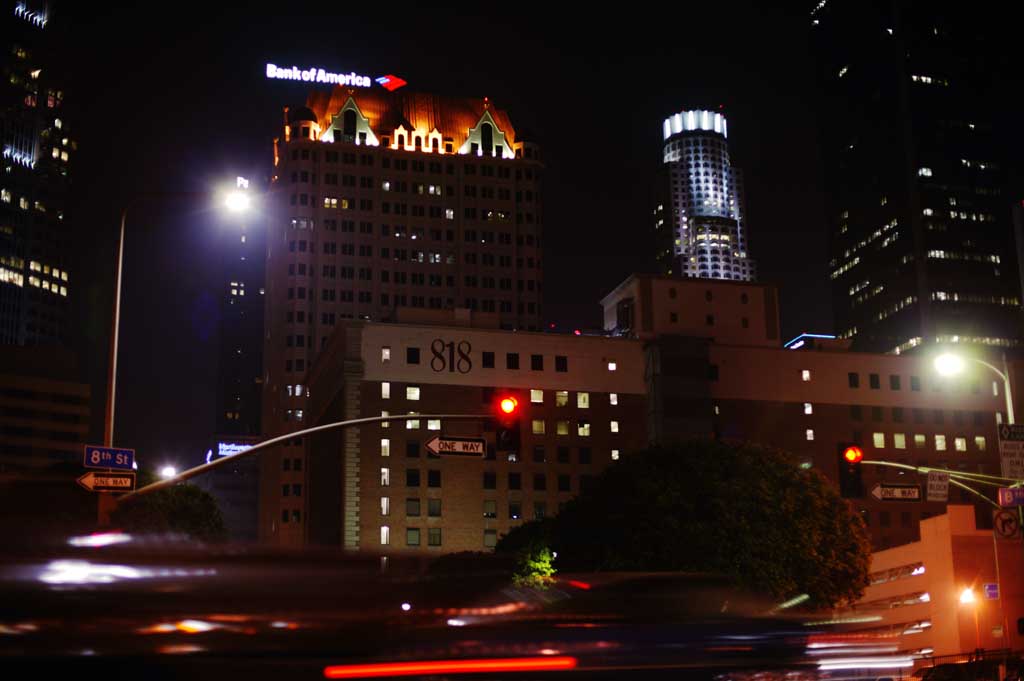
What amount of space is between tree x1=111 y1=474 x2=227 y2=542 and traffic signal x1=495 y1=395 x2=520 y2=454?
34632 millimetres

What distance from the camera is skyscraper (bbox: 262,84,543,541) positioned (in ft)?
559

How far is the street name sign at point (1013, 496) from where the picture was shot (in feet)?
114

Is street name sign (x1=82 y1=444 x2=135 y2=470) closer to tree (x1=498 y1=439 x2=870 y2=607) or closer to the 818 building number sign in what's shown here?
tree (x1=498 y1=439 x2=870 y2=607)

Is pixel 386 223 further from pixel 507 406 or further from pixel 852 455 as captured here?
pixel 507 406

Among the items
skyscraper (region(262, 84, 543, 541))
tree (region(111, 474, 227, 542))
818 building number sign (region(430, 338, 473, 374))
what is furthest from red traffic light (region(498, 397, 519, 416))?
skyscraper (region(262, 84, 543, 541))

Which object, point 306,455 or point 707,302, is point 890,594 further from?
point 306,455

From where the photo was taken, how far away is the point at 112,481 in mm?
25547

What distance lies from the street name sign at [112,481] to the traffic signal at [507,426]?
32.1 ft

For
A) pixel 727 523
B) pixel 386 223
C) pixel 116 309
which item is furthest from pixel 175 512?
pixel 386 223

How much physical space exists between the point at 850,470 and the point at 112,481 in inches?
810

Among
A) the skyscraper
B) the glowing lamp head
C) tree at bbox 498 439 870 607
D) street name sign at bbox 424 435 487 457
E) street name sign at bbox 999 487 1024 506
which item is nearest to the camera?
the glowing lamp head

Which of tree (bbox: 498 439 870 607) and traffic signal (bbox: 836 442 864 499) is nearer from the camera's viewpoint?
traffic signal (bbox: 836 442 864 499)

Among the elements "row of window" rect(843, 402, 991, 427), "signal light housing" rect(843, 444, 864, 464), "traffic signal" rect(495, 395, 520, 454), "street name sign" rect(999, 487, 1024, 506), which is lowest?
"street name sign" rect(999, 487, 1024, 506)

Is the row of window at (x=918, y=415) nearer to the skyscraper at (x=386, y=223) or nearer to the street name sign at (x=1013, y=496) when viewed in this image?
the skyscraper at (x=386, y=223)
